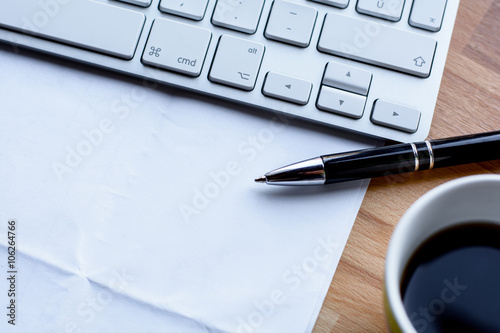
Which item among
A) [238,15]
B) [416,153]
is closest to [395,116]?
[416,153]

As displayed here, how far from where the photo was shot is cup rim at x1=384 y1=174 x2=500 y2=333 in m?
0.22

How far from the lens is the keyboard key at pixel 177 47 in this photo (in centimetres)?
35

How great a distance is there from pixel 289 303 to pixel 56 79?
23cm

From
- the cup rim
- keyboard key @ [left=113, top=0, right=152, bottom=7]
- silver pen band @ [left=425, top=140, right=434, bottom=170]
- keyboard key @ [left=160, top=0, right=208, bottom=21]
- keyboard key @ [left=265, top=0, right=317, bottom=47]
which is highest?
keyboard key @ [left=265, top=0, right=317, bottom=47]

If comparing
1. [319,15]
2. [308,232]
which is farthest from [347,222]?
[319,15]

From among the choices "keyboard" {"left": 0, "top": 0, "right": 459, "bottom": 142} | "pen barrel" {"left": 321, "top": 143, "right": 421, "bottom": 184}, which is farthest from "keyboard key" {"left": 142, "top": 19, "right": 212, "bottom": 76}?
"pen barrel" {"left": 321, "top": 143, "right": 421, "bottom": 184}

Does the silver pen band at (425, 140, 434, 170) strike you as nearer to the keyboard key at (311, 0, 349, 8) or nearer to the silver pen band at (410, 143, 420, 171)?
the silver pen band at (410, 143, 420, 171)

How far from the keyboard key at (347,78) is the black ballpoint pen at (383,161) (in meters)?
0.04

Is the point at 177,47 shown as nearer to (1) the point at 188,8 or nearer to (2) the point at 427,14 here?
(1) the point at 188,8

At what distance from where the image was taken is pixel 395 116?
0.34m

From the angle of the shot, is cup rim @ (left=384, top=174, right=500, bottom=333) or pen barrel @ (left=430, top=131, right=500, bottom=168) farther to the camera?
pen barrel @ (left=430, top=131, right=500, bottom=168)

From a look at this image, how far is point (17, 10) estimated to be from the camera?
0.36 metres

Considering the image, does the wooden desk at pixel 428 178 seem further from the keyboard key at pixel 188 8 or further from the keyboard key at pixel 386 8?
the keyboard key at pixel 188 8

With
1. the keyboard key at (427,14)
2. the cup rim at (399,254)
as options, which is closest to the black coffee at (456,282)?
the cup rim at (399,254)
